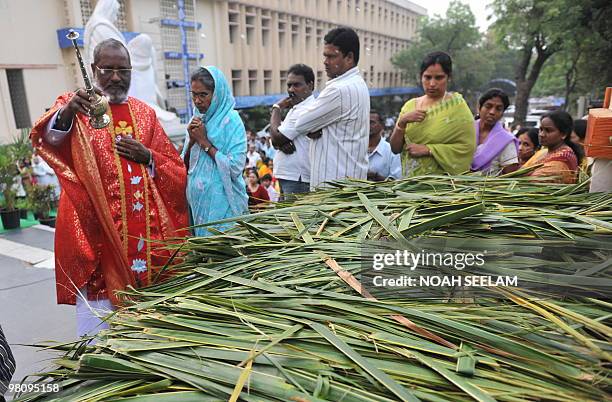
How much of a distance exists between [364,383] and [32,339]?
325 centimetres

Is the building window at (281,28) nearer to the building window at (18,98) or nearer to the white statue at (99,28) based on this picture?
the building window at (18,98)

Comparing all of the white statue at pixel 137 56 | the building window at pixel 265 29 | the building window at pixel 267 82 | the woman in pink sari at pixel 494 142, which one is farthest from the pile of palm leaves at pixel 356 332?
the building window at pixel 265 29

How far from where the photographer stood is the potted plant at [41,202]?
7172 mm

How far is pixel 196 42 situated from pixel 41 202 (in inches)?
729

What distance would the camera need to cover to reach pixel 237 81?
26.8 metres

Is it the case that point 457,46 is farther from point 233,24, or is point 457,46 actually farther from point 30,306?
point 30,306

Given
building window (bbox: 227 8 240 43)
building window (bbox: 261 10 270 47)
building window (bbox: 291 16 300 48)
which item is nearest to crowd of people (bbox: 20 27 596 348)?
building window (bbox: 227 8 240 43)

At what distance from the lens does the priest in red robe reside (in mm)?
2178

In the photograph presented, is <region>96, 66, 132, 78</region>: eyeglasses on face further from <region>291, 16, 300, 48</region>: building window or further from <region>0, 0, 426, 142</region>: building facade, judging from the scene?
<region>291, 16, 300, 48</region>: building window

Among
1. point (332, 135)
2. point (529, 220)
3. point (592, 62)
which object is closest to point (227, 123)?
point (332, 135)

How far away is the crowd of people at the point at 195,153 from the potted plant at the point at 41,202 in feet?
18.5

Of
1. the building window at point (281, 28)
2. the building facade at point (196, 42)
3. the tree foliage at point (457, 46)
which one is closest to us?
the building facade at point (196, 42)

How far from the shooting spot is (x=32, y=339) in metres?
3.23

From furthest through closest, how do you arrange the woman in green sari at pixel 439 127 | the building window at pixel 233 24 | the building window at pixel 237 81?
the building window at pixel 237 81 < the building window at pixel 233 24 < the woman in green sari at pixel 439 127
